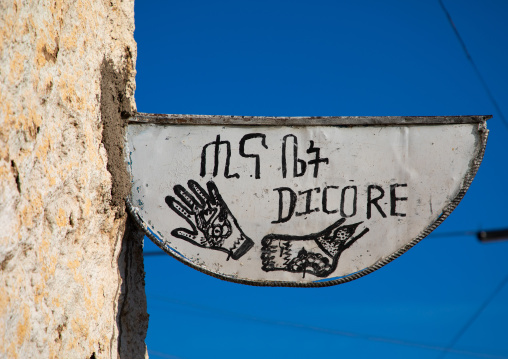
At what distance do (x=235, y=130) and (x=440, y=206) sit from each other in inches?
33.6

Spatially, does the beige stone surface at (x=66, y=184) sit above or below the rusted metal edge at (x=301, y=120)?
below

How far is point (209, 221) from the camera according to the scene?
220 cm

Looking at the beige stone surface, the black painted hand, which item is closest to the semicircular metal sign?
the black painted hand

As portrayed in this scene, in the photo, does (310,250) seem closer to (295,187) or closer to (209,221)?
(295,187)

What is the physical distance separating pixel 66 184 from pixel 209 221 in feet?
2.01

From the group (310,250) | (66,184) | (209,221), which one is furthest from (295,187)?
(66,184)

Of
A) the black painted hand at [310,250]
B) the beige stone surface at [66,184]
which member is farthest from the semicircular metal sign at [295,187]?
the beige stone surface at [66,184]

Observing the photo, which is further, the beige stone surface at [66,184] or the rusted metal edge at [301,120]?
the rusted metal edge at [301,120]

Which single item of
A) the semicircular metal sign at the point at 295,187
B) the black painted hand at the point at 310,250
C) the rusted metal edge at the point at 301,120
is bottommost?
the black painted hand at the point at 310,250

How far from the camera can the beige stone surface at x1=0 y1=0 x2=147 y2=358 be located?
4.84 feet

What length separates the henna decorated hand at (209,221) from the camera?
7.14 feet

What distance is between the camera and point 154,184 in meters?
2.21

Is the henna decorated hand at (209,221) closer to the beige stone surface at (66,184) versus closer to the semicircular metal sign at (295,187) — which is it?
the semicircular metal sign at (295,187)

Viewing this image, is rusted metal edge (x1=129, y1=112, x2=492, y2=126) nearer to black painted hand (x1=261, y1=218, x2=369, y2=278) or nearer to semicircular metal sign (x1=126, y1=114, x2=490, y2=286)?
semicircular metal sign (x1=126, y1=114, x2=490, y2=286)
